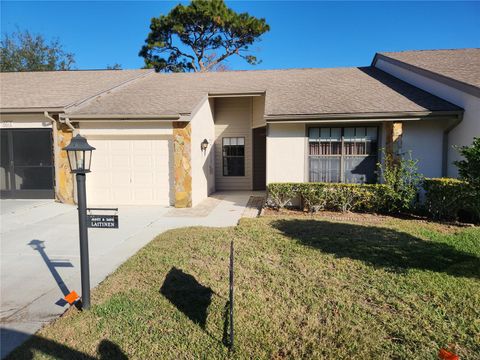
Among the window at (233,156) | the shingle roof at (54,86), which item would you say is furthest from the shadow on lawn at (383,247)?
the shingle roof at (54,86)

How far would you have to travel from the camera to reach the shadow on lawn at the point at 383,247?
5117 mm

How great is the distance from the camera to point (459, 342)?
320cm

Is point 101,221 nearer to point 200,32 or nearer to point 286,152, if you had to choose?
point 286,152

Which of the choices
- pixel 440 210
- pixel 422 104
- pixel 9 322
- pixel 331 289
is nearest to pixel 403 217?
pixel 440 210

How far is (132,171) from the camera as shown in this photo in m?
10.7

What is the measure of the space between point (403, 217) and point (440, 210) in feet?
2.95

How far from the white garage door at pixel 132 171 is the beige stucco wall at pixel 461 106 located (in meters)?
8.39

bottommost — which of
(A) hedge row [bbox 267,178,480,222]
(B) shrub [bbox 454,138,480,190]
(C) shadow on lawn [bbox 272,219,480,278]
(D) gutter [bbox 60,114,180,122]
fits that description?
(C) shadow on lawn [bbox 272,219,480,278]

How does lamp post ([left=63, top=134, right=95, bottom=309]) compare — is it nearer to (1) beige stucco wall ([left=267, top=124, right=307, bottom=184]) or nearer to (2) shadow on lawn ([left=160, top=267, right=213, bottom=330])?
(2) shadow on lawn ([left=160, top=267, right=213, bottom=330])

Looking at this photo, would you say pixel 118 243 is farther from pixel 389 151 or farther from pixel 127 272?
pixel 389 151

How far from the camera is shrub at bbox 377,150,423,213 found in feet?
29.0

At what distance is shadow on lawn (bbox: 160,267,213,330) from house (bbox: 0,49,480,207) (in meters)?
5.70

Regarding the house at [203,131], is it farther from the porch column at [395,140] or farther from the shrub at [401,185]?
the shrub at [401,185]

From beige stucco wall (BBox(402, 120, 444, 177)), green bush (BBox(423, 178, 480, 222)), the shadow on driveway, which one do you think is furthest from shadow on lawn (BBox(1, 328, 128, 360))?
beige stucco wall (BBox(402, 120, 444, 177))
